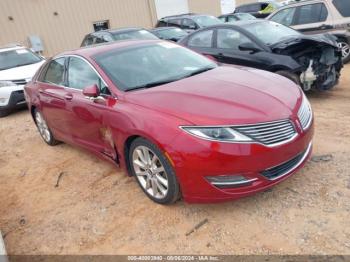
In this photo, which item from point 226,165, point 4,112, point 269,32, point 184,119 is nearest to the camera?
point 226,165

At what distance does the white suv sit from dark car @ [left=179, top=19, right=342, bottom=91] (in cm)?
474

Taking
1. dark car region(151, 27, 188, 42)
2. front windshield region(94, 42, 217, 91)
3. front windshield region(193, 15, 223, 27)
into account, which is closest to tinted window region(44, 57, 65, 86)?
front windshield region(94, 42, 217, 91)

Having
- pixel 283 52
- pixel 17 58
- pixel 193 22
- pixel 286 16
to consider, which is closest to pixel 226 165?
pixel 283 52

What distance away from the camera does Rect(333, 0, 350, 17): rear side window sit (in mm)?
7875

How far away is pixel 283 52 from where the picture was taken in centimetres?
599

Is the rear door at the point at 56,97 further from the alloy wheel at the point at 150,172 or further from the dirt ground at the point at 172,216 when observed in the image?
the alloy wheel at the point at 150,172

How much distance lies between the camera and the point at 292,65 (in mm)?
5758

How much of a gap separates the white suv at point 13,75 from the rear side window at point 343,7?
7273 millimetres

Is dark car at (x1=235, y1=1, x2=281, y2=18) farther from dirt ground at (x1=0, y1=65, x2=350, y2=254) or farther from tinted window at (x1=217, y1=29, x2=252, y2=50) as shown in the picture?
dirt ground at (x1=0, y1=65, x2=350, y2=254)

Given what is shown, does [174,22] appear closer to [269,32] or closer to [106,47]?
[269,32]

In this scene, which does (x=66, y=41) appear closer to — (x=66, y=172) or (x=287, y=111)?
(x=66, y=172)

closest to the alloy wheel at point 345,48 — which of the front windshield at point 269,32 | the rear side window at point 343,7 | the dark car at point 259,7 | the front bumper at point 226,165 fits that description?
the rear side window at point 343,7

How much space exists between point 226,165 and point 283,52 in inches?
147

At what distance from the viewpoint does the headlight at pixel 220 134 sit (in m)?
2.88
